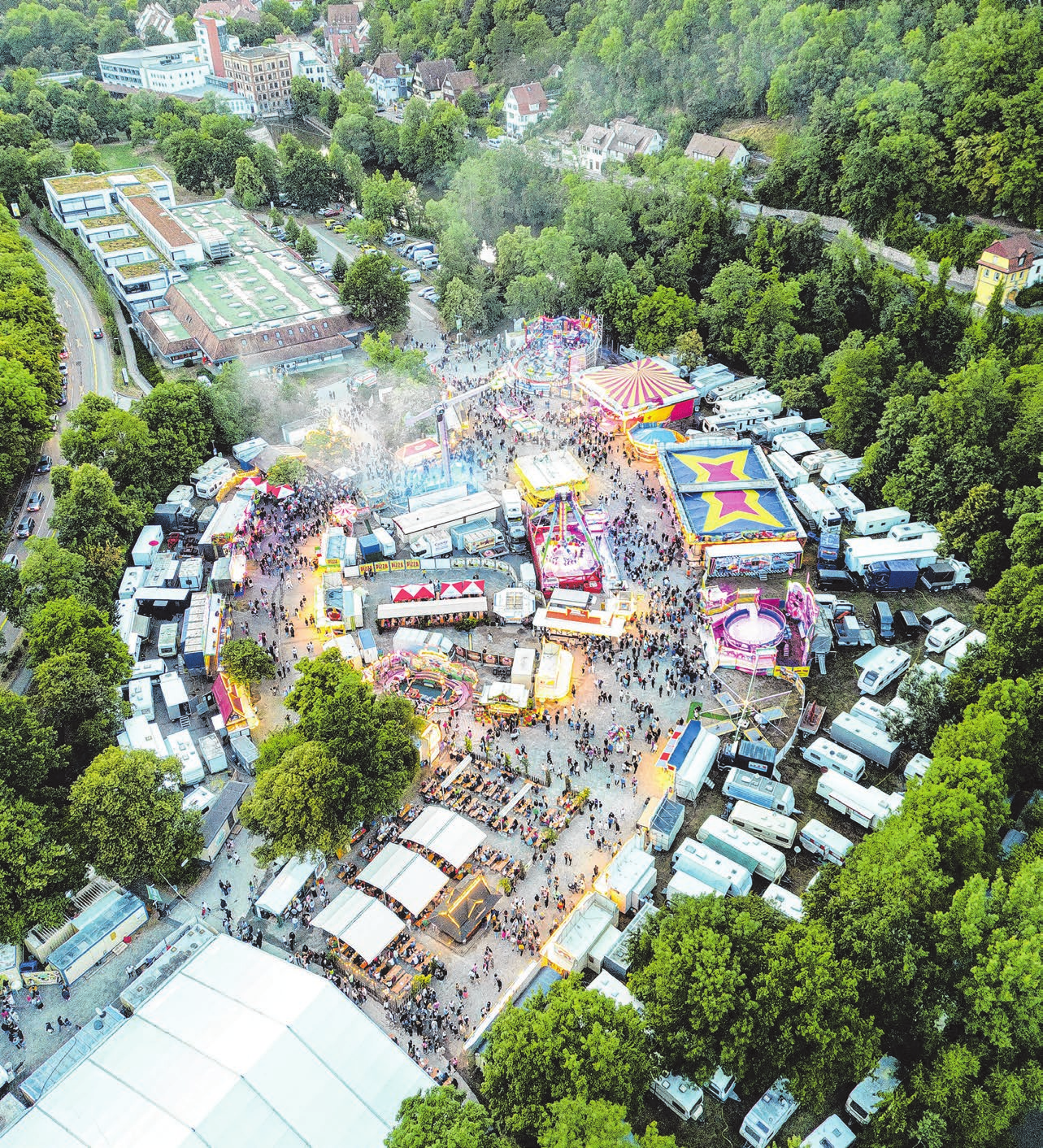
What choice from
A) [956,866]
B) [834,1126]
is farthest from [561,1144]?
[956,866]

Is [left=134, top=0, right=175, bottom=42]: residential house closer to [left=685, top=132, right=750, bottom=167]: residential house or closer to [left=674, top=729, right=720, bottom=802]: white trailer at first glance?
[left=685, top=132, right=750, bottom=167]: residential house

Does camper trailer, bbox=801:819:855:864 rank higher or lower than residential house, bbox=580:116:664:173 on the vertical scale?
lower

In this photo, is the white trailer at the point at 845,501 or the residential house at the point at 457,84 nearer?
the white trailer at the point at 845,501

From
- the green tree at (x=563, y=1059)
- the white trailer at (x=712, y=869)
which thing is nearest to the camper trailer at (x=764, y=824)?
the white trailer at (x=712, y=869)

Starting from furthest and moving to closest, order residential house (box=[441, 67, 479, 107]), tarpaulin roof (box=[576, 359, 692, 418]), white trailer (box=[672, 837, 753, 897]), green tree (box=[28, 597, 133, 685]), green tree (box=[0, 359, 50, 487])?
residential house (box=[441, 67, 479, 107])
tarpaulin roof (box=[576, 359, 692, 418])
green tree (box=[0, 359, 50, 487])
green tree (box=[28, 597, 133, 685])
white trailer (box=[672, 837, 753, 897])

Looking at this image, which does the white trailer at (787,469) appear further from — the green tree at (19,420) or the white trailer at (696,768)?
the green tree at (19,420)

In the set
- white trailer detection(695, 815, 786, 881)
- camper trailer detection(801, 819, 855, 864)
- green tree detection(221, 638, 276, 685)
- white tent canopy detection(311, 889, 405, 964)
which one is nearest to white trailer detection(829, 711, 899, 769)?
camper trailer detection(801, 819, 855, 864)

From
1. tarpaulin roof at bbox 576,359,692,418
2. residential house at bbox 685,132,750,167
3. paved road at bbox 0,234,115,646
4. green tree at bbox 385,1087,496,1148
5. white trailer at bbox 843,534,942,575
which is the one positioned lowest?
paved road at bbox 0,234,115,646

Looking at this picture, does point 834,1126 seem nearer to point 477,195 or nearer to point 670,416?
point 670,416
